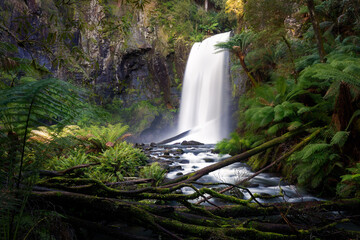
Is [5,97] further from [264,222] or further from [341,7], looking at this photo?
[341,7]

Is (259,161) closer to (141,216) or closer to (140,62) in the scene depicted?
(141,216)

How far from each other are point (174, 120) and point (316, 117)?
14.3m

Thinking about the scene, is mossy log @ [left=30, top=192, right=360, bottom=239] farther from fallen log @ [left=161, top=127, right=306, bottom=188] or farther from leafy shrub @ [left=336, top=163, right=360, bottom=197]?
leafy shrub @ [left=336, top=163, right=360, bottom=197]

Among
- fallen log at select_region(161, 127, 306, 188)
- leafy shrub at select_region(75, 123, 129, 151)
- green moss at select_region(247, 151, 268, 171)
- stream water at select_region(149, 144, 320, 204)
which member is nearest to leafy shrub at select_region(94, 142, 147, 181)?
leafy shrub at select_region(75, 123, 129, 151)

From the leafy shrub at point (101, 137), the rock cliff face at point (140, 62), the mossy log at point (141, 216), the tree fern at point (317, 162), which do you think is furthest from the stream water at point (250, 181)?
the rock cliff face at point (140, 62)

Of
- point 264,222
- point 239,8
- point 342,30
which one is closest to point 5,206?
point 264,222

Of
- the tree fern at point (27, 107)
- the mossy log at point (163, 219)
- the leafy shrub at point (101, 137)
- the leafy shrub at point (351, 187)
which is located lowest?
the mossy log at point (163, 219)

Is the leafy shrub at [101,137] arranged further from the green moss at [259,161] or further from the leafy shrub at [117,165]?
the green moss at [259,161]

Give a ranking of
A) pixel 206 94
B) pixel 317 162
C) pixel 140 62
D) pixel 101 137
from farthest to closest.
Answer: pixel 140 62 < pixel 206 94 < pixel 101 137 < pixel 317 162

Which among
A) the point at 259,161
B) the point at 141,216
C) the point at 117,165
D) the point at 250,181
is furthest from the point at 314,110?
the point at 141,216

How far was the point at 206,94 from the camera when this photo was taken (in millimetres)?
16750

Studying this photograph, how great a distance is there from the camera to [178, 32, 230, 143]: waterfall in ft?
51.9

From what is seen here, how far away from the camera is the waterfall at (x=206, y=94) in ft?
51.9

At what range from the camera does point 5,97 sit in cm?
84
